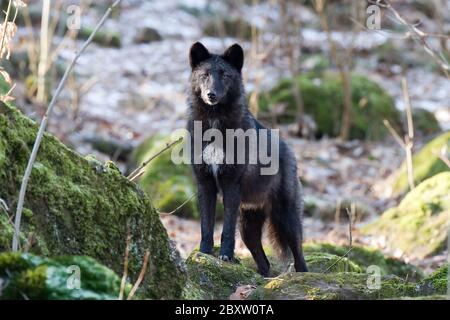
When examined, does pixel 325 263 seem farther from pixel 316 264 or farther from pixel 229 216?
pixel 229 216

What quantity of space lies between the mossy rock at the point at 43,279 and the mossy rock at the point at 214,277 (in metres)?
1.26

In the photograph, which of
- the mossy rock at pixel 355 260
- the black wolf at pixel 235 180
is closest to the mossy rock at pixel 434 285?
the black wolf at pixel 235 180

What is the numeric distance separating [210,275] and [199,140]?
6.25 ft

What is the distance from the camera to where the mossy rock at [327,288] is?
4199mm

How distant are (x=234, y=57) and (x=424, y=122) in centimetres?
951

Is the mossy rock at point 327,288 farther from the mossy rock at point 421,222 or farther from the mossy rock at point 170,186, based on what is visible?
the mossy rock at point 170,186

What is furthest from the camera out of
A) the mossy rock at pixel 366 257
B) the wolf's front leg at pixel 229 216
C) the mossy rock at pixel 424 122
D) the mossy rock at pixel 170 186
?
the mossy rock at pixel 424 122

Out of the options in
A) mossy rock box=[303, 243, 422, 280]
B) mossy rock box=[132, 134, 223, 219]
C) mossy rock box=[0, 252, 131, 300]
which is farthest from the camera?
mossy rock box=[132, 134, 223, 219]

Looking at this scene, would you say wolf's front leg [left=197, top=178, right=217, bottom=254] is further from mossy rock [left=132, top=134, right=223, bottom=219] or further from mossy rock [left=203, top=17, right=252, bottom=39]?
mossy rock [left=203, top=17, right=252, bottom=39]

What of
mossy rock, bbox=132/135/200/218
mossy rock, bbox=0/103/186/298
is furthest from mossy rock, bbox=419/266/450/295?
mossy rock, bbox=132/135/200/218

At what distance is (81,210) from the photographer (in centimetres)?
434

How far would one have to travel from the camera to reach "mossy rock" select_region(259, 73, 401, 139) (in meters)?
15.4

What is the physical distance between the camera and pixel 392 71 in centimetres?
1978

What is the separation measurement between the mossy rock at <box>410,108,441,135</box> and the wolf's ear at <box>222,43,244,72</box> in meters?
9.16
